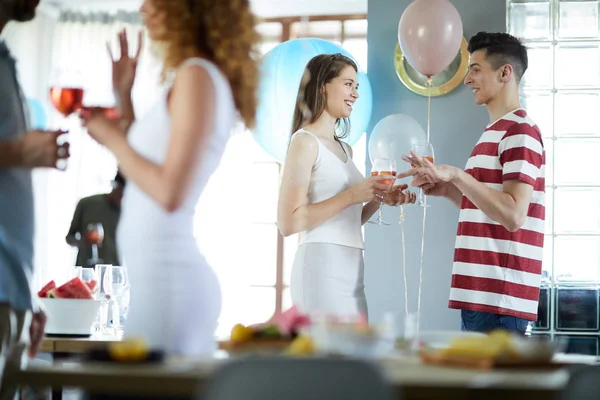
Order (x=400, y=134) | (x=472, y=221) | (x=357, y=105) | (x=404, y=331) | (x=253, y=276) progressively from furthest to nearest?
(x=253, y=276), (x=357, y=105), (x=400, y=134), (x=472, y=221), (x=404, y=331)

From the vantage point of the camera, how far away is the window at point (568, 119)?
411cm

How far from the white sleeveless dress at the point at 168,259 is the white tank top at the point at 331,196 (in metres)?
1.11

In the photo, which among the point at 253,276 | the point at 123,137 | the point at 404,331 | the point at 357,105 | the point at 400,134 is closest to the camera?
the point at 123,137

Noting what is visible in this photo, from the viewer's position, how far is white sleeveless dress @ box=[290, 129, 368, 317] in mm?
2609

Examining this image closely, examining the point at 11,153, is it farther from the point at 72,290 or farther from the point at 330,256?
the point at 330,256

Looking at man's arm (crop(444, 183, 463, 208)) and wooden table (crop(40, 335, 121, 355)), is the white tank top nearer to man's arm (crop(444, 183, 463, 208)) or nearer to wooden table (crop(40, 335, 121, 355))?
man's arm (crop(444, 183, 463, 208))

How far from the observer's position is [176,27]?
62.2 inches

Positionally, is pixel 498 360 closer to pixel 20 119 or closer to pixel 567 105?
pixel 20 119

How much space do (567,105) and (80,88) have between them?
3.05 metres

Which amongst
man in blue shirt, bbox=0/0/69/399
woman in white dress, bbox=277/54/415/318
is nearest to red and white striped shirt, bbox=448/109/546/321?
woman in white dress, bbox=277/54/415/318


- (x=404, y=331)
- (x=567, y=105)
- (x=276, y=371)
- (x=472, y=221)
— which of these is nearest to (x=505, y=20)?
(x=567, y=105)

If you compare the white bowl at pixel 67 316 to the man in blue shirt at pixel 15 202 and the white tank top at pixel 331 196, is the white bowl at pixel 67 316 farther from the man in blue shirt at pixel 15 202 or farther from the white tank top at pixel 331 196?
the man in blue shirt at pixel 15 202

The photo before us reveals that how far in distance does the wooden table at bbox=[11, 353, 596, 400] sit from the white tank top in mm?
1319

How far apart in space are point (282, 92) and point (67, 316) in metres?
1.81
